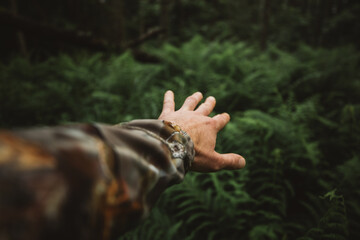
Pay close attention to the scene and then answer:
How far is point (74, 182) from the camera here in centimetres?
47

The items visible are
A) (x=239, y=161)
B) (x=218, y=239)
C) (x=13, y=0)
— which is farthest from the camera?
(x=13, y=0)

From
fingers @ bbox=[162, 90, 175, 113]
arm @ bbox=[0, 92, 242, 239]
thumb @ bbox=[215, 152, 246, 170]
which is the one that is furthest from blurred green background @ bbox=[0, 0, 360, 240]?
arm @ bbox=[0, 92, 242, 239]

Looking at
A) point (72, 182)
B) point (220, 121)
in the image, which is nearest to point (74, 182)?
point (72, 182)

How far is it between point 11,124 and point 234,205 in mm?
4075

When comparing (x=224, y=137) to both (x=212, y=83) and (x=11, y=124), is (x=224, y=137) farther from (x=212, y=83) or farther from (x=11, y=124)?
(x=11, y=124)

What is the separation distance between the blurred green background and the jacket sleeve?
3.72 ft

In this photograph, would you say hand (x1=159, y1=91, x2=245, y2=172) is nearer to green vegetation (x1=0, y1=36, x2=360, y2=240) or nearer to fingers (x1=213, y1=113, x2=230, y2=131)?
fingers (x1=213, y1=113, x2=230, y2=131)

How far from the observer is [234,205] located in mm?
2029

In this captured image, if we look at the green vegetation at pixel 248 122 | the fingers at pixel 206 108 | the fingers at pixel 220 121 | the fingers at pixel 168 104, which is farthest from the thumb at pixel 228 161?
the green vegetation at pixel 248 122

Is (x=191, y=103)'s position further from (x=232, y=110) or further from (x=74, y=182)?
(x=232, y=110)

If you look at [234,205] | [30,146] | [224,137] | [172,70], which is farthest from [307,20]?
[30,146]

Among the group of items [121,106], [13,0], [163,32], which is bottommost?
[121,106]

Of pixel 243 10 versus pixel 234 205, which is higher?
pixel 243 10

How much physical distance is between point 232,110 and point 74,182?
10.9ft
